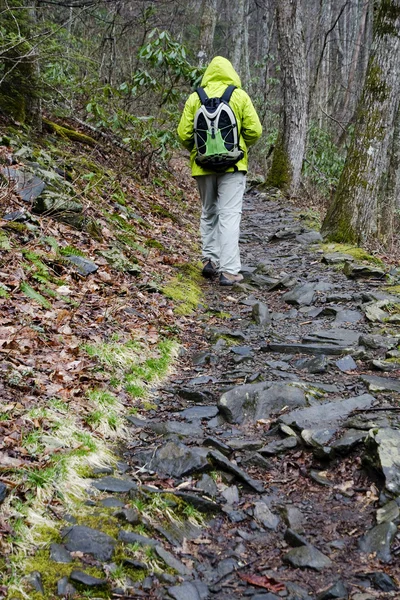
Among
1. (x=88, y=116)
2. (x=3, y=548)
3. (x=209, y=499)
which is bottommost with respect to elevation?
(x=209, y=499)

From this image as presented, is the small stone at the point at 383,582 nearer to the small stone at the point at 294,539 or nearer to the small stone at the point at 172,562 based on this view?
the small stone at the point at 294,539

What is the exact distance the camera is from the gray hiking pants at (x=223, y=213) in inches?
272

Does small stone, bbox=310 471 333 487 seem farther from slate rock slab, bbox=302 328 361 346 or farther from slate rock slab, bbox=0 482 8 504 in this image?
slate rock slab, bbox=302 328 361 346

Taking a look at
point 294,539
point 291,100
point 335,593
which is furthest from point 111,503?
point 291,100

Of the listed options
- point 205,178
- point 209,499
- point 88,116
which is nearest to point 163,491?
point 209,499

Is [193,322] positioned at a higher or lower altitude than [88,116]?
lower

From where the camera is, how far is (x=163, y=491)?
9.33ft

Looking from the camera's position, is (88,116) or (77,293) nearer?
(77,293)

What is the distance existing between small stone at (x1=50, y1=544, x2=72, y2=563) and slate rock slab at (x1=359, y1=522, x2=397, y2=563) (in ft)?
4.19

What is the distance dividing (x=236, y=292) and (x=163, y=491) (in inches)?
171

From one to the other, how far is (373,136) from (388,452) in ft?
20.4

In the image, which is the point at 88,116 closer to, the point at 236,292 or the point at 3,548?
the point at 236,292

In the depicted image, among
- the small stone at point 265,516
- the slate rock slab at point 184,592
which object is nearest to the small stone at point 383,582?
the small stone at point 265,516

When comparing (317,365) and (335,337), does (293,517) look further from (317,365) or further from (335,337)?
(335,337)
